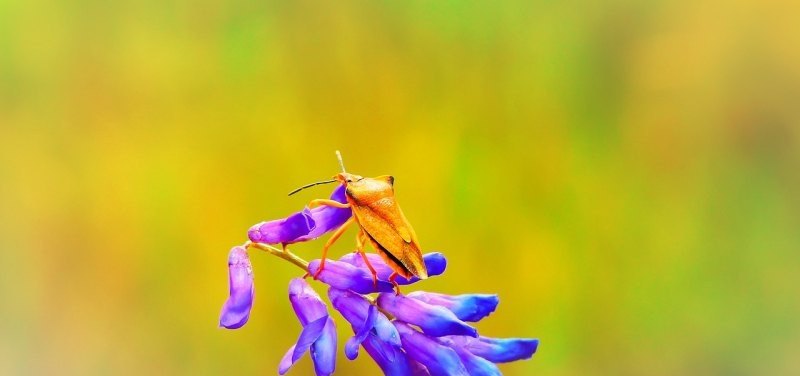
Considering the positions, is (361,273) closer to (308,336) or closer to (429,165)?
(308,336)

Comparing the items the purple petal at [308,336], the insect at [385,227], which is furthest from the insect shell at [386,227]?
the purple petal at [308,336]

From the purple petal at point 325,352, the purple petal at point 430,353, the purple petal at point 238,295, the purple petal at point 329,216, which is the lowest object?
the purple petal at point 430,353

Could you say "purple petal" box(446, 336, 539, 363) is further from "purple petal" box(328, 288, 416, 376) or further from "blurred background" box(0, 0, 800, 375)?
"blurred background" box(0, 0, 800, 375)

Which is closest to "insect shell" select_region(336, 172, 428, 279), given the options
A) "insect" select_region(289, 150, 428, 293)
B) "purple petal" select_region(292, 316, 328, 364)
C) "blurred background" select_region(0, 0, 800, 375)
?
"insect" select_region(289, 150, 428, 293)

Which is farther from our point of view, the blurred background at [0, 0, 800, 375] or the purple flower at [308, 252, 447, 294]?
the blurred background at [0, 0, 800, 375]

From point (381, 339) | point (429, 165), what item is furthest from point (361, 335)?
point (429, 165)

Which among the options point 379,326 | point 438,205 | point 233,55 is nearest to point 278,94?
point 233,55

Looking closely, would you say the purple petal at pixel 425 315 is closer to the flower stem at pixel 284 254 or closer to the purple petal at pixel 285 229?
the flower stem at pixel 284 254
